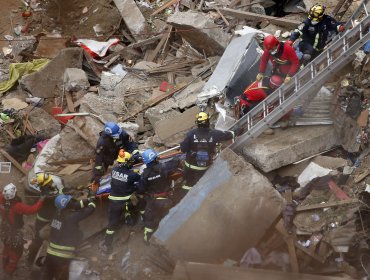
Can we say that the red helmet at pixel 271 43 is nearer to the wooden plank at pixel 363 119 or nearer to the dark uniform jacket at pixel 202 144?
the dark uniform jacket at pixel 202 144

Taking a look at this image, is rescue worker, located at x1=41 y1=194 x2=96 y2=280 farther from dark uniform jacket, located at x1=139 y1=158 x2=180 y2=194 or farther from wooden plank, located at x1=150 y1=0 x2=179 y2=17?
wooden plank, located at x1=150 y1=0 x2=179 y2=17

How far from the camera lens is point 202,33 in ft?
36.6

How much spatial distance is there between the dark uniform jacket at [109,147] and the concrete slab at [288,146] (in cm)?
229

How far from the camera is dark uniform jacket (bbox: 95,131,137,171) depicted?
866cm

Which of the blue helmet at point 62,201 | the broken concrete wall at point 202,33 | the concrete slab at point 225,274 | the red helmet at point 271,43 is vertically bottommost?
the blue helmet at point 62,201

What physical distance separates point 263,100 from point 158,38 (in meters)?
5.39

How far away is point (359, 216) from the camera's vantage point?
6621mm

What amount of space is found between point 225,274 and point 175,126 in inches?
143

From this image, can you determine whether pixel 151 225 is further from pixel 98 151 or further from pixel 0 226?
pixel 0 226

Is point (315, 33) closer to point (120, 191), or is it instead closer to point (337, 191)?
point (337, 191)

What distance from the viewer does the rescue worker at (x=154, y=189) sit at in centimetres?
754

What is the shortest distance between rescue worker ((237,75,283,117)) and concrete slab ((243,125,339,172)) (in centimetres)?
67

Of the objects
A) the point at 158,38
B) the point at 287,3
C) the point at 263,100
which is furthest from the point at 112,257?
the point at 287,3

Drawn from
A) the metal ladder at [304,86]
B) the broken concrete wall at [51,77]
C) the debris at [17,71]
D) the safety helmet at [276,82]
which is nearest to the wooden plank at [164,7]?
the broken concrete wall at [51,77]
